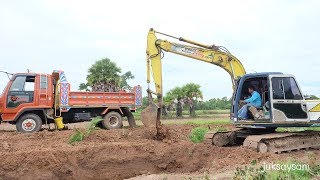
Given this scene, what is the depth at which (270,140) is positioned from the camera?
10.3 meters

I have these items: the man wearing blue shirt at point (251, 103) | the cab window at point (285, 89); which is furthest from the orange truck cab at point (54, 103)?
the cab window at point (285, 89)

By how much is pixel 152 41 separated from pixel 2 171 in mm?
6867

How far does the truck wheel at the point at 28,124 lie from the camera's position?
16737 mm

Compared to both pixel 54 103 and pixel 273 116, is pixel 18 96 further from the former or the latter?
pixel 273 116

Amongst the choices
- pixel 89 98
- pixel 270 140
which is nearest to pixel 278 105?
pixel 270 140

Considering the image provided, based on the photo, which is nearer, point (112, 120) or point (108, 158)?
point (108, 158)

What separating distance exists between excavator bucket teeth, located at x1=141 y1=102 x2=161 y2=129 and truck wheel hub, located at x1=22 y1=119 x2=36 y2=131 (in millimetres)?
5733

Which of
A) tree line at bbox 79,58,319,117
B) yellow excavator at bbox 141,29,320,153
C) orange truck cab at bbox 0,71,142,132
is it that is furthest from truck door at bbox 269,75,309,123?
tree line at bbox 79,58,319,117

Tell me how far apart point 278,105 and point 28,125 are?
1070 centimetres

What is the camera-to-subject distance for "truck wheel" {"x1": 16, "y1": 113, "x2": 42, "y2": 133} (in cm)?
1674

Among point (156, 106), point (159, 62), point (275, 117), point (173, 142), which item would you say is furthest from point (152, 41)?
point (275, 117)

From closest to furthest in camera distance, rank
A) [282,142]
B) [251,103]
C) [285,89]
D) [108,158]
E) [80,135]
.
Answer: [282,142] → [285,89] → [251,103] → [108,158] → [80,135]

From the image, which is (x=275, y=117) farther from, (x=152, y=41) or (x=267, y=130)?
(x=152, y=41)

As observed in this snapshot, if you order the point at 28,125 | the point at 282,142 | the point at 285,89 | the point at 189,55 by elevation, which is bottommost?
the point at 282,142
